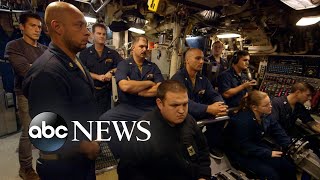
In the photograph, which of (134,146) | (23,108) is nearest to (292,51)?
(134,146)

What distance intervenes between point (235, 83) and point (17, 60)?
2.78 metres

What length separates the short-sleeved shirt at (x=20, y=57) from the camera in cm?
232

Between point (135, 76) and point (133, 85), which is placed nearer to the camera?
point (133, 85)

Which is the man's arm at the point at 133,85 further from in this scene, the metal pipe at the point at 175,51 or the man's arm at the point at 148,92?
the metal pipe at the point at 175,51

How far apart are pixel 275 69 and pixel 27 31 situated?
427 cm

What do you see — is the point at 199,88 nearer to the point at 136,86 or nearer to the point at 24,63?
Answer: the point at 136,86

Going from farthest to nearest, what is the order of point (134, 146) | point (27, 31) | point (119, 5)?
point (119, 5), point (27, 31), point (134, 146)

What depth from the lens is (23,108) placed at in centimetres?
241

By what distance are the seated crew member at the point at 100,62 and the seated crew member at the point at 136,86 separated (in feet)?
0.98

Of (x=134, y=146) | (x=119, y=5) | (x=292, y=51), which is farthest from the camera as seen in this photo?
(x=119, y=5)

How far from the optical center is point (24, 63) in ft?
7.66

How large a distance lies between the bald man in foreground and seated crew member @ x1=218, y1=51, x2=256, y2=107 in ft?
7.31

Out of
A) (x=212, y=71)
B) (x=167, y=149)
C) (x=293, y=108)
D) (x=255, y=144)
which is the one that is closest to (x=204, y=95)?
(x=255, y=144)

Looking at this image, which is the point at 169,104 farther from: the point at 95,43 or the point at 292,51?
the point at 292,51
